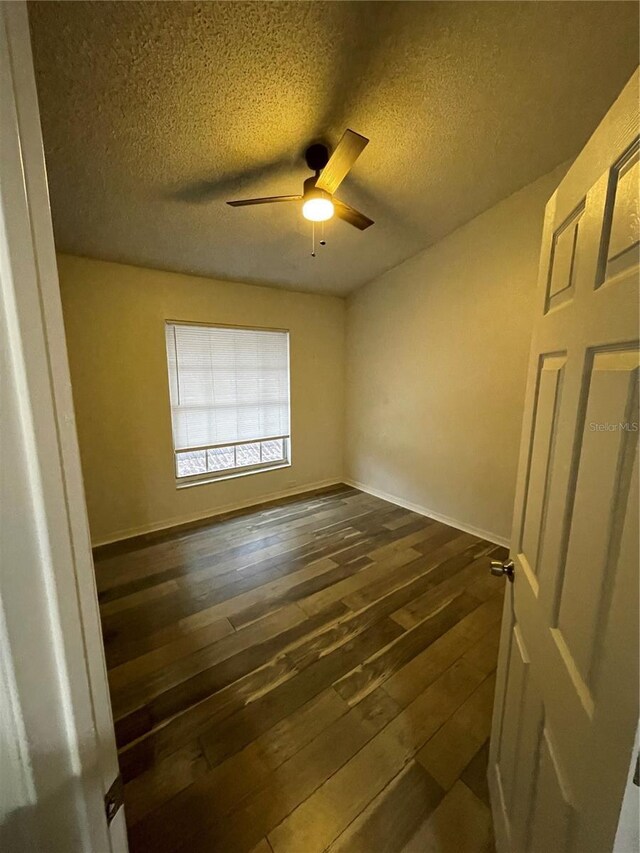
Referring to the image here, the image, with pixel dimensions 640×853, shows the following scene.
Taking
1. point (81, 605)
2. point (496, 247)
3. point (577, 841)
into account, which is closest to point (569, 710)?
point (577, 841)

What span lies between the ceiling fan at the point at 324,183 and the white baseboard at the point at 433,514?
2.74m

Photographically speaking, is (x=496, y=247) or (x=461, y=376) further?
(x=461, y=376)

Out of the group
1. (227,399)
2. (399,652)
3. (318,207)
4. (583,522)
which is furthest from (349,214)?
(399,652)

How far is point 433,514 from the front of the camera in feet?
10.9

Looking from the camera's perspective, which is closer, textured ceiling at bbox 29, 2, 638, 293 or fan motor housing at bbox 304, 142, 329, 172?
textured ceiling at bbox 29, 2, 638, 293

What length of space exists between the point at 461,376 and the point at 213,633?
2790 mm

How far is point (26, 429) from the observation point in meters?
0.36

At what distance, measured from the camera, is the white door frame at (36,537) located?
1.13 feet

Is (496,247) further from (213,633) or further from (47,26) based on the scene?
(213,633)

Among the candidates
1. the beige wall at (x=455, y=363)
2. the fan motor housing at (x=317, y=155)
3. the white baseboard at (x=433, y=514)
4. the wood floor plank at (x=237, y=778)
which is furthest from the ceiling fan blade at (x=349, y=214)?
the white baseboard at (x=433, y=514)

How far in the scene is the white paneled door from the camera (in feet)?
1.54

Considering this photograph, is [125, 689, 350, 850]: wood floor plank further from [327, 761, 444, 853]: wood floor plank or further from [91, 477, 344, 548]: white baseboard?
[91, 477, 344, 548]: white baseboard

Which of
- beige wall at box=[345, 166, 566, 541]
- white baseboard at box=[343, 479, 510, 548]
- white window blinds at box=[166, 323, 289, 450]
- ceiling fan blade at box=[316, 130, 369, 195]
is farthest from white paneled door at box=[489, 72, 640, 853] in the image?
white window blinds at box=[166, 323, 289, 450]

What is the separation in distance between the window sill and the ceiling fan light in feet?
8.67
